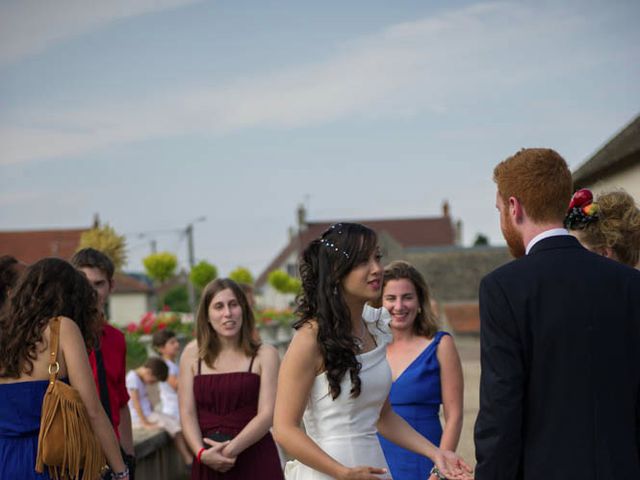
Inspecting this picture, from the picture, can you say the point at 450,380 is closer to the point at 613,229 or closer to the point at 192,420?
the point at 613,229

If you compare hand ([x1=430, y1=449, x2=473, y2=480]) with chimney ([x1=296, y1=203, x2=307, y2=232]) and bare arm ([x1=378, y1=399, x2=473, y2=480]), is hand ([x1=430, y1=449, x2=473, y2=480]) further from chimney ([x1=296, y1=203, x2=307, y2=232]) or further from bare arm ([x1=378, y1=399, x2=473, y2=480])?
chimney ([x1=296, y1=203, x2=307, y2=232])

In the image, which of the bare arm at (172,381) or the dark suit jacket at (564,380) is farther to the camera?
the bare arm at (172,381)

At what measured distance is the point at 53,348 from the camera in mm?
4203

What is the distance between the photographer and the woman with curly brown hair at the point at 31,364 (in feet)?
13.8

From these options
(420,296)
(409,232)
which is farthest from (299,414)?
(409,232)

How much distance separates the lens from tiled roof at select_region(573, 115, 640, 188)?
48.6 feet

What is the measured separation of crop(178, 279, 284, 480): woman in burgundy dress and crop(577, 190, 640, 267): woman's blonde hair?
2.76 m

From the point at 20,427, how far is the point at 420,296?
9.20 ft

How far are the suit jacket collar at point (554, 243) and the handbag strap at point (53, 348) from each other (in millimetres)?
2250

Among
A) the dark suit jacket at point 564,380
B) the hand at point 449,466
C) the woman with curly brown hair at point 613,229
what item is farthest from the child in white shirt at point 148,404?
the dark suit jacket at point 564,380

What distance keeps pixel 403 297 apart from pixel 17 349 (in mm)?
2618

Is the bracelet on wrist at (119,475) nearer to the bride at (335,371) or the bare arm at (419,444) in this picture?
the bride at (335,371)

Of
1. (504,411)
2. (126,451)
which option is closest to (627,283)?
(504,411)

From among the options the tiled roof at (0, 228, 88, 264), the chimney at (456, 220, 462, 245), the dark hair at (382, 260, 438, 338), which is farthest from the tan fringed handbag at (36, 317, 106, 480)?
the chimney at (456, 220, 462, 245)
